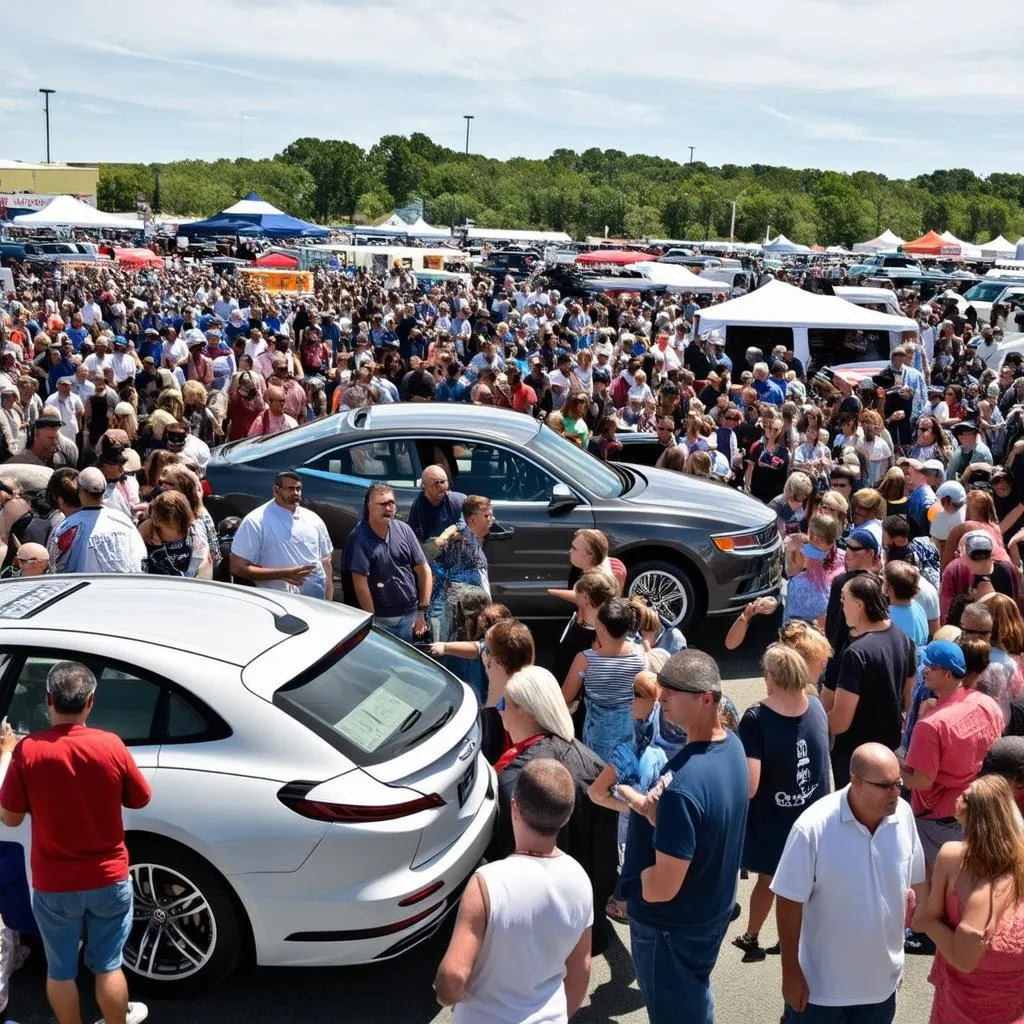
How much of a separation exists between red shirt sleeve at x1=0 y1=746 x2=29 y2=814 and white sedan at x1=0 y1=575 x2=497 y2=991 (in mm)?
461

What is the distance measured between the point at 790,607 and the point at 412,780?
3.51 metres

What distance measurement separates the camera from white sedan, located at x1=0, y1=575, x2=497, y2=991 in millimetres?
4238

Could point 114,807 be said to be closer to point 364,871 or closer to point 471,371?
point 364,871

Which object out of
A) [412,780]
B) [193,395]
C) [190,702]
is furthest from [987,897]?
[193,395]

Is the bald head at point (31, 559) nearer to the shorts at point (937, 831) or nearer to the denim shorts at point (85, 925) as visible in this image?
the denim shorts at point (85, 925)

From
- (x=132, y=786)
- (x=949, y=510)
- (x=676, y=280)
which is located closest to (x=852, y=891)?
(x=132, y=786)

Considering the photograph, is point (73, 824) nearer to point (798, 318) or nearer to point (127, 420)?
point (127, 420)

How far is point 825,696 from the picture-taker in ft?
18.4

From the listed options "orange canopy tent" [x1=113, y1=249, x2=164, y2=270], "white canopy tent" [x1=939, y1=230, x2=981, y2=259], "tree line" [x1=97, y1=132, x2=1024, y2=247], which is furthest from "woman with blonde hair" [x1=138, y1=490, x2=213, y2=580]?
"tree line" [x1=97, y1=132, x2=1024, y2=247]

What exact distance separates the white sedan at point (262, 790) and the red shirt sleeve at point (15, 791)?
46 cm

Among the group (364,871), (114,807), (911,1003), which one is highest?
(114,807)

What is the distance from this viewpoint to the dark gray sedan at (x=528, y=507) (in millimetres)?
8633

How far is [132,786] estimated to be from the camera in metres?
4.03

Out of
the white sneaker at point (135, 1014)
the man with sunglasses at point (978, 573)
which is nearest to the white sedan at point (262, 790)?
the white sneaker at point (135, 1014)
